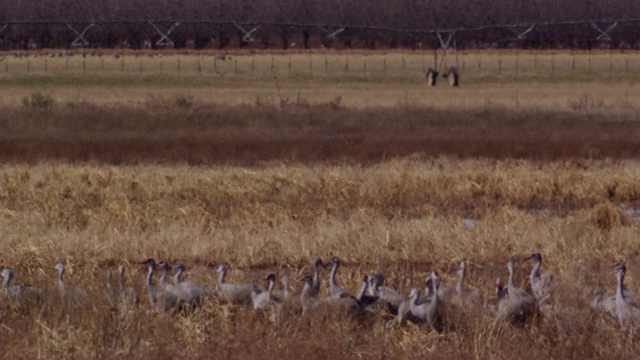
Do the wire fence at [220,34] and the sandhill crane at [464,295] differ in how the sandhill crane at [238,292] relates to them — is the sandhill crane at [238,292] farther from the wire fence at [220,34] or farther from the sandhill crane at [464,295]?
the wire fence at [220,34]

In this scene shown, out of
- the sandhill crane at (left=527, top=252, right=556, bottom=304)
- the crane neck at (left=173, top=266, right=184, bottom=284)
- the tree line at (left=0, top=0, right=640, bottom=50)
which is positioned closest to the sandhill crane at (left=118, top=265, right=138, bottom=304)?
the crane neck at (left=173, top=266, right=184, bottom=284)

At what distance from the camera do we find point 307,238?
14.7 meters

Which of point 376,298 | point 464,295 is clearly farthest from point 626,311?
point 376,298

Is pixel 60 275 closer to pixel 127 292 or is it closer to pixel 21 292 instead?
pixel 21 292

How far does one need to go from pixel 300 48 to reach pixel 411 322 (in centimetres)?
7793

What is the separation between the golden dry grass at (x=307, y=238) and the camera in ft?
31.4

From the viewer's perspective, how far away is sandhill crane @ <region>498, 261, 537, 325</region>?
1033 cm

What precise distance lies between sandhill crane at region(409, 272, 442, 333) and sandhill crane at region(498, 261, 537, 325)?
0.56 m

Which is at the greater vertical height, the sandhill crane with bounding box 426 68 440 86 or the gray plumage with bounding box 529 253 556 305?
the gray plumage with bounding box 529 253 556 305

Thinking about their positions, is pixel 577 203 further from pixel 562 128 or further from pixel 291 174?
pixel 562 128

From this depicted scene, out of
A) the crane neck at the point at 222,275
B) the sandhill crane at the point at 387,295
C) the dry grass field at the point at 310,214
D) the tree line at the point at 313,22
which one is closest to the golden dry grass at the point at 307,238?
the dry grass field at the point at 310,214

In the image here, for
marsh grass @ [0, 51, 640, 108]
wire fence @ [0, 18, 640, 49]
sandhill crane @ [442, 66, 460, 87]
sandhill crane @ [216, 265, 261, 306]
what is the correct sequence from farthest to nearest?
wire fence @ [0, 18, 640, 49] → sandhill crane @ [442, 66, 460, 87] → marsh grass @ [0, 51, 640, 108] → sandhill crane @ [216, 265, 261, 306]

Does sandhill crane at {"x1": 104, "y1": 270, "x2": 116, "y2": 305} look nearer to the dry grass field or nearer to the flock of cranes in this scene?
the flock of cranes

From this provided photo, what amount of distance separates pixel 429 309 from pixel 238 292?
6.80ft
